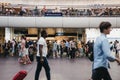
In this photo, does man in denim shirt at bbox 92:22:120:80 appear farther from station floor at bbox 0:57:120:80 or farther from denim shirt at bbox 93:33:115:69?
station floor at bbox 0:57:120:80

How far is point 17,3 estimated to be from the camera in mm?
49344

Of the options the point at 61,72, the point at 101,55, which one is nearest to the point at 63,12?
the point at 61,72

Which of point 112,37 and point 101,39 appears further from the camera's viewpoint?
point 112,37

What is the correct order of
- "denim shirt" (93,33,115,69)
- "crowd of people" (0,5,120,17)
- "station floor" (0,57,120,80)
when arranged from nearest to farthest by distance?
"denim shirt" (93,33,115,69)
"station floor" (0,57,120,80)
"crowd of people" (0,5,120,17)

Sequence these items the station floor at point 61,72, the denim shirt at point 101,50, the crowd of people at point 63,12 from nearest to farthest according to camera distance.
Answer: the denim shirt at point 101,50 → the station floor at point 61,72 → the crowd of people at point 63,12

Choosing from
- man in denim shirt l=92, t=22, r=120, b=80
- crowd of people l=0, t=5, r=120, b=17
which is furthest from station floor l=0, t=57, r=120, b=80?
crowd of people l=0, t=5, r=120, b=17

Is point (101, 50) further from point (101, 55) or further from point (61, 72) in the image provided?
point (61, 72)

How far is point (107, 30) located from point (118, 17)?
3591 centimetres

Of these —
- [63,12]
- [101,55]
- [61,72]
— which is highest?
[63,12]

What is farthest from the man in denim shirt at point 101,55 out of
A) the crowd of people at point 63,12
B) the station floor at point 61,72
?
the crowd of people at point 63,12

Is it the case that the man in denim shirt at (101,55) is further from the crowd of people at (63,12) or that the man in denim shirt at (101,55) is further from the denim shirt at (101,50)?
the crowd of people at (63,12)

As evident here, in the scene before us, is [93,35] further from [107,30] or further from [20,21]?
[107,30]

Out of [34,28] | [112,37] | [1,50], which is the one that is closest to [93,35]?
[112,37]

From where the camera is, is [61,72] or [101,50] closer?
[101,50]
